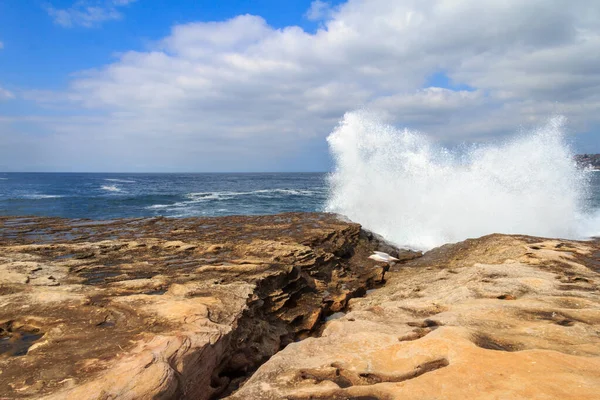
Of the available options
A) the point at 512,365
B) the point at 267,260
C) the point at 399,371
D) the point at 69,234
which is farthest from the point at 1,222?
the point at 512,365

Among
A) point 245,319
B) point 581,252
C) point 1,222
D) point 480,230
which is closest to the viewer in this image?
point 245,319

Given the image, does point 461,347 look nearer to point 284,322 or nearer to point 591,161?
point 284,322

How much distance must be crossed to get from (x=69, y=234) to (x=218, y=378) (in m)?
10.4

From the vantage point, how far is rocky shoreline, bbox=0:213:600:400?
12.8 feet

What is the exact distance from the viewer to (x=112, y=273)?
8180 millimetres

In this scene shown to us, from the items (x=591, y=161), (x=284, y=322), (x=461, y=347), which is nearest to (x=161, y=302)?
(x=284, y=322)

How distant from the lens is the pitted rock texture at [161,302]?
13.6 ft

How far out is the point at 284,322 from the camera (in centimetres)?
763

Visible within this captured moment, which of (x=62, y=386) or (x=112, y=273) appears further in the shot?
(x=112, y=273)

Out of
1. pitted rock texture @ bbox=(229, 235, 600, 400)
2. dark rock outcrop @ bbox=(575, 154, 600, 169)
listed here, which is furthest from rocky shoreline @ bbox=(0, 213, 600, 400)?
dark rock outcrop @ bbox=(575, 154, 600, 169)

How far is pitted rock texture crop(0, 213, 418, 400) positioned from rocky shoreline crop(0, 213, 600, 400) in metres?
0.03

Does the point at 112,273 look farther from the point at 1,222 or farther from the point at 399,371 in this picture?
the point at 1,222

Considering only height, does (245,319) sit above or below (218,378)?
above

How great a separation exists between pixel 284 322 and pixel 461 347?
13.5 feet
